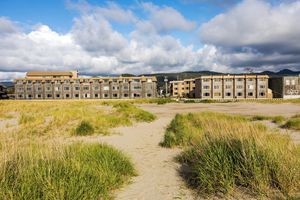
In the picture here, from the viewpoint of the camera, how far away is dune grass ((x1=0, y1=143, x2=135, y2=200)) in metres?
5.15

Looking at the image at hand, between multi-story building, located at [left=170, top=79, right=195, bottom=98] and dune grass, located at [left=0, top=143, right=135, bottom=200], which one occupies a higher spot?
multi-story building, located at [left=170, top=79, right=195, bottom=98]

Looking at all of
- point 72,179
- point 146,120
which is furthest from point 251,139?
point 146,120

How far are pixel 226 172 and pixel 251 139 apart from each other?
3.95 feet

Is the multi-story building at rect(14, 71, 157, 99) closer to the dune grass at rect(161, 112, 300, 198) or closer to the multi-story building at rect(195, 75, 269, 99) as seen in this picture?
the multi-story building at rect(195, 75, 269, 99)

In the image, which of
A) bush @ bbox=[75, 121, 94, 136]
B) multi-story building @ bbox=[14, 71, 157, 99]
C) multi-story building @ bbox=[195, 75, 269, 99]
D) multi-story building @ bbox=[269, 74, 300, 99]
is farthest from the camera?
multi-story building @ bbox=[195, 75, 269, 99]

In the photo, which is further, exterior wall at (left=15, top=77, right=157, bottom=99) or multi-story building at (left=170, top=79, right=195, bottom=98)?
multi-story building at (left=170, top=79, right=195, bottom=98)

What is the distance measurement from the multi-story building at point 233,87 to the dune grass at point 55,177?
312ft

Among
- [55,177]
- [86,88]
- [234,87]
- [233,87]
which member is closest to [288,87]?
[234,87]

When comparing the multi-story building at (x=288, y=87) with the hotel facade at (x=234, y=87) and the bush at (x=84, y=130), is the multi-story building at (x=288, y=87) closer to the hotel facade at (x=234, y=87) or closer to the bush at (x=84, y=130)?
the hotel facade at (x=234, y=87)

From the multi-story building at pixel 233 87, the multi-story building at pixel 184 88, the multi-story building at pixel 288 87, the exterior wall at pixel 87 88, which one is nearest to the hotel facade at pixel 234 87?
the multi-story building at pixel 233 87

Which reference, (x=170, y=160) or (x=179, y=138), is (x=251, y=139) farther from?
(x=179, y=138)

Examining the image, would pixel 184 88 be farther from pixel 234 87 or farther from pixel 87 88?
pixel 87 88

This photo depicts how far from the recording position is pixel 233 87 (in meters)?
100

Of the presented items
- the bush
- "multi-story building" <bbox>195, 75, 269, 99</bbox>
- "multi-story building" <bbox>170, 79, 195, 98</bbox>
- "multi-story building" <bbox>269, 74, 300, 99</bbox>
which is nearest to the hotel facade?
"multi-story building" <bbox>195, 75, 269, 99</bbox>
